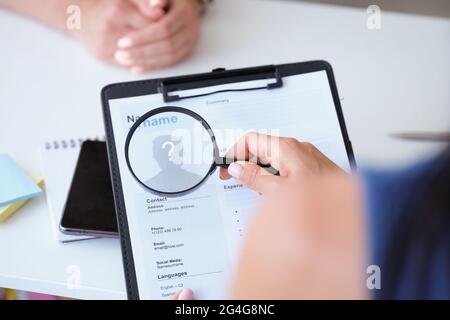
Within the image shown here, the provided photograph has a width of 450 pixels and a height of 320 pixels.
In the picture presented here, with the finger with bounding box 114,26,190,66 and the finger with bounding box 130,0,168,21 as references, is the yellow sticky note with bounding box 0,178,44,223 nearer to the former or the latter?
the finger with bounding box 114,26,190,66

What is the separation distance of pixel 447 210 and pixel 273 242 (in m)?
0.14

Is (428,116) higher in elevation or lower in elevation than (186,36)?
lower

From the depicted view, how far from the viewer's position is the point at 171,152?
935mm

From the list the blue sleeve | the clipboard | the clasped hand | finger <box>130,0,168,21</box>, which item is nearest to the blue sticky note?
the clipboard

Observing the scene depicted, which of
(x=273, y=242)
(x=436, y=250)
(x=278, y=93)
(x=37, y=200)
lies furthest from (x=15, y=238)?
(x=436, y=250)

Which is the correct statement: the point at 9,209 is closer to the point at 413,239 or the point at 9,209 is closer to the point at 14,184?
the point at 14,184

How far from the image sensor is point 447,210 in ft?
1.37

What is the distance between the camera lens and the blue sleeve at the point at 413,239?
0.41m

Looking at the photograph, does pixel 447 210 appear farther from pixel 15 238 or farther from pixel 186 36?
pixel 186 36

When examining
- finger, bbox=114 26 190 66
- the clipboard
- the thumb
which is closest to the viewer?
the thumb

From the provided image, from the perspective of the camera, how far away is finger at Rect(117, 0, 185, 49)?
48.5 inches

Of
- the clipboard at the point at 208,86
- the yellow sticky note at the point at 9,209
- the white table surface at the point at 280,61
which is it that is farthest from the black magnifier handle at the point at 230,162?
the yellow sticky note at the point at 9,209

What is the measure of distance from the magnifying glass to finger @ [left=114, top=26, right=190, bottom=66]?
0.30 metres

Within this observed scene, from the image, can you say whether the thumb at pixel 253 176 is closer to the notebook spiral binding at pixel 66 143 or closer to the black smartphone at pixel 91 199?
the black smartphone at pixel 91 199
